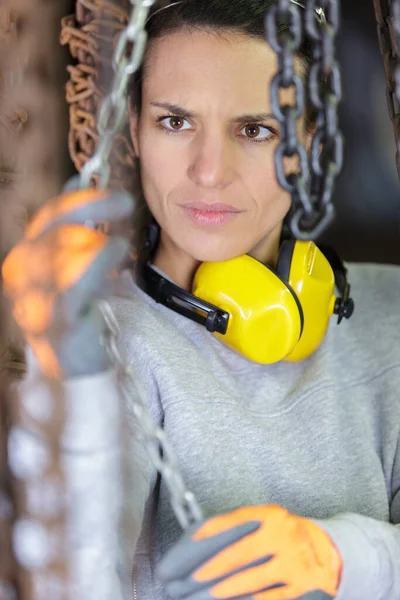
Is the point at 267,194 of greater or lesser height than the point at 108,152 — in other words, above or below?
below

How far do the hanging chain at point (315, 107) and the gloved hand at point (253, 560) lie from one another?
1.02 feet

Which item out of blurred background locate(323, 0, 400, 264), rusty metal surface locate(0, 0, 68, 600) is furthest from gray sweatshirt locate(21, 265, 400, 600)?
blurred background locate(323, 0, 400, 264)

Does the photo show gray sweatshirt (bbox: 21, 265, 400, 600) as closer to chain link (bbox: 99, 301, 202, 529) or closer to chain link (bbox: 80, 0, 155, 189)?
chain link (bbox: 99, 301, 202, 529)

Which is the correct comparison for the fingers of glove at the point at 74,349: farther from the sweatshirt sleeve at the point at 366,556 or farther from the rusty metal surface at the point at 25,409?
the sweatshirt sleeve at the point at 366,556

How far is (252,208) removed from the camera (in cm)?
116

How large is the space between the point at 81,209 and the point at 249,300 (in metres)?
0.44

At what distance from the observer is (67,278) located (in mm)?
727

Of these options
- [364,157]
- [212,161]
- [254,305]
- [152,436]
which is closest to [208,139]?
[212,161]

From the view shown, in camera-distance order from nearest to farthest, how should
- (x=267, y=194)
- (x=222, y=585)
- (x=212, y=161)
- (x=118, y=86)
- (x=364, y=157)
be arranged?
(x=118, y=86) < (x=222, y=585) < (x=212, y=161) < (x=267, y=194) < (x=364, y=157)

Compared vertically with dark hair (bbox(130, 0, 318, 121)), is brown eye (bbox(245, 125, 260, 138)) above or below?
below

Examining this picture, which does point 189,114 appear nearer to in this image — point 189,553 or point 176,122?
point 176,122

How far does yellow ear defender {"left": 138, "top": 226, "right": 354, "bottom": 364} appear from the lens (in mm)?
1125

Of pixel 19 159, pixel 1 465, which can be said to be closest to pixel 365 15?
pixel 19 159

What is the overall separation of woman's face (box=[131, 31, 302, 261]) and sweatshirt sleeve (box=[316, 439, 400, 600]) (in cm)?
41
